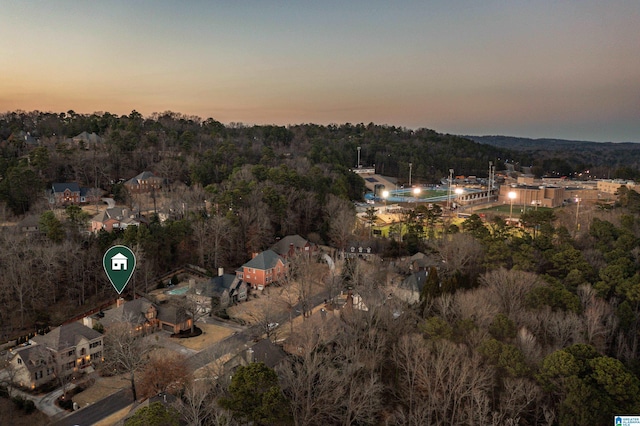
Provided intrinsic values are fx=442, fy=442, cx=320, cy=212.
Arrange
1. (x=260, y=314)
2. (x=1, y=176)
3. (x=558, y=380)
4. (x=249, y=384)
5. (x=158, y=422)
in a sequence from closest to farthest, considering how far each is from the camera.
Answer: (x=158, y=422) → (x=249, y=384) → (x=558, y=380) → (x=260, y=314) → (x=1, y=176)

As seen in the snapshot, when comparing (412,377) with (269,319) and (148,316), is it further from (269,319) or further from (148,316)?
(148,316)

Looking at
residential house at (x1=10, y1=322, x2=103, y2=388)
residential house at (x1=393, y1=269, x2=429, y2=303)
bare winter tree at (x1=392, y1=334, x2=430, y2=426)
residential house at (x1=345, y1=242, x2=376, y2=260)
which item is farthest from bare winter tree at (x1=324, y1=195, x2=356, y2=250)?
residential house at (x1=10, y1=322, x2=103, y2=388)

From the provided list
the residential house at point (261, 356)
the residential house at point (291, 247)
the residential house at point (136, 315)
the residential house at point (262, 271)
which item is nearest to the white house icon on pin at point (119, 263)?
the residential house at point (136, 315)

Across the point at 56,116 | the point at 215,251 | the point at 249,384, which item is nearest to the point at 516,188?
the point at 215,251

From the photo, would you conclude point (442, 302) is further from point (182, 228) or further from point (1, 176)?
point (1, 176)

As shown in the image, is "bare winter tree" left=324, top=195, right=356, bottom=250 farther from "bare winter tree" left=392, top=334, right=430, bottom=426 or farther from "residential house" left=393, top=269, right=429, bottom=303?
"bare winter tree" left=392, top=334, right=430, bottom=426

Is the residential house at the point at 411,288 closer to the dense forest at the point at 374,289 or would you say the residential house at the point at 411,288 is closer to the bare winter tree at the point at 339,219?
the dense forest at the point at 374,289

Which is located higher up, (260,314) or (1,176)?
(1,176)
